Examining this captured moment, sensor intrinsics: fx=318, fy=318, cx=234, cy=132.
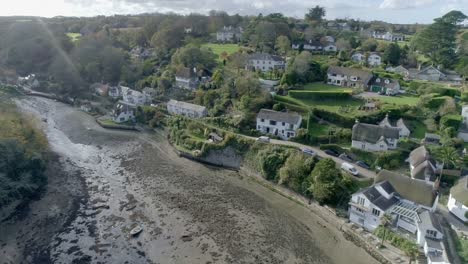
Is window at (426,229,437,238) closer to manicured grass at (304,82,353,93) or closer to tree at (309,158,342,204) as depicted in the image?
tree at (309,158,342,204)

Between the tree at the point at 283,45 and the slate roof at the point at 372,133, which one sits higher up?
the tree at the point at 283,45

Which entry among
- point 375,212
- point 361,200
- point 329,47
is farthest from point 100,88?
point 375,212

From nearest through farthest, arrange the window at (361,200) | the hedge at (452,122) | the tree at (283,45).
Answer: the window at (361,200)
the hedge at (452,122)
the tree at (283,45)

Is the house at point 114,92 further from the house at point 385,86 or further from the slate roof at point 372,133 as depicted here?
the house at point 385,86

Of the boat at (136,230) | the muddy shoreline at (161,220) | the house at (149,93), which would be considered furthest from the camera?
the house at (149,93)

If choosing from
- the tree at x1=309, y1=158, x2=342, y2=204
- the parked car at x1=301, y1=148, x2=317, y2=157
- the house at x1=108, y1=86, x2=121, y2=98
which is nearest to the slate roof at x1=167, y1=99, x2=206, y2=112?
the house at x1=108, y1=86, x2=121, y2=98

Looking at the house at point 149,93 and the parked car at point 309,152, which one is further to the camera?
the house at point 149,93

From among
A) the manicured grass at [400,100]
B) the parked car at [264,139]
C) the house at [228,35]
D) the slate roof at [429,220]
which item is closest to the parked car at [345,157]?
the parked car at [264,139]
